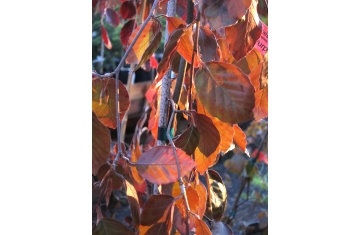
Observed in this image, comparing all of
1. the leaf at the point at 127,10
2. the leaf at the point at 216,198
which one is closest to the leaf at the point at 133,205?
the leaf at the point at 216,198

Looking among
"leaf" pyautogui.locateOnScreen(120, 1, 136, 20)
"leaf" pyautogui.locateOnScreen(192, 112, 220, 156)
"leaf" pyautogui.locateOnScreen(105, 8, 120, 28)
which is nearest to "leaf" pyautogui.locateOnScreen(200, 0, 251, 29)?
"leaf" pyautogui.locateOnScreen(192, 112, 220, 156)

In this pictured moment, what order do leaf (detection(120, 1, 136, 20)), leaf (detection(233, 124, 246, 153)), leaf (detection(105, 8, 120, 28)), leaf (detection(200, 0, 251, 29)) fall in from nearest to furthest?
leaf (detection(200, 0, 251, 29)) < leaf (detection(233, 124, 246, 153)) < leaf (detection(120, 1, 136, 20)) < leaf (detection(105, 8, 120, 28))

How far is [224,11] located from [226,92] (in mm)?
70

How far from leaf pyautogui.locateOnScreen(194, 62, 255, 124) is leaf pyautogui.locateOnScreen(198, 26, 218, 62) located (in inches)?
1.0

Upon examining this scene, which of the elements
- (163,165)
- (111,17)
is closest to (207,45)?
(163,165)

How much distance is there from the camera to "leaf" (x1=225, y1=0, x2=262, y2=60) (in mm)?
415

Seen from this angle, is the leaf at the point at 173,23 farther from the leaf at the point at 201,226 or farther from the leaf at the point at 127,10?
the leaf at the point at 127,10

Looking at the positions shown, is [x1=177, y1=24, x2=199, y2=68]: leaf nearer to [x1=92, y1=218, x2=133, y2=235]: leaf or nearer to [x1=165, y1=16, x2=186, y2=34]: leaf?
[x1=165, y1=16, x2=186, y2=34]: leaf

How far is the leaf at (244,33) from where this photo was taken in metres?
0.41

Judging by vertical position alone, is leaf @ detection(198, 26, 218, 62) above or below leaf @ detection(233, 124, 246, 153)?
above
